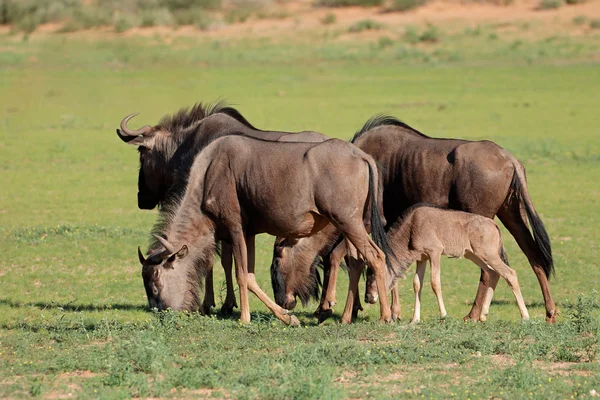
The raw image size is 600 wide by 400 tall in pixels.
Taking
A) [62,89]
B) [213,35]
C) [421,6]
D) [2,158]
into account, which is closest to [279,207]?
[2,158]

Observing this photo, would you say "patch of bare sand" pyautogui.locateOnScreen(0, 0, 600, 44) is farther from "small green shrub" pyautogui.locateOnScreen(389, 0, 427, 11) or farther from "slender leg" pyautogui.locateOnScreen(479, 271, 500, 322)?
"slender leg" pyautogui.locateOnScreen(479, 271, 500, 322)

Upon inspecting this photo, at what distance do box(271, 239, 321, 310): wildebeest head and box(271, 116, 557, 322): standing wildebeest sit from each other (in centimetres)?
1

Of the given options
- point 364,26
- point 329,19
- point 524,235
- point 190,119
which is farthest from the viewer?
point 329,19

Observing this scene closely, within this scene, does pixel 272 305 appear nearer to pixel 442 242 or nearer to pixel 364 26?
pixel 442 242

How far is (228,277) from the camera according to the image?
9977 millimetres

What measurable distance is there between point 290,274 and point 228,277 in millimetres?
641

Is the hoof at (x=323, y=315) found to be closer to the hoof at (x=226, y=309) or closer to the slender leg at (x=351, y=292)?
the slender leg at (x=351, y=292)

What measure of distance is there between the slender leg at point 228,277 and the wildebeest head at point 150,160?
1.55 meters

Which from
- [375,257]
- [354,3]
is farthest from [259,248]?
[354,3]

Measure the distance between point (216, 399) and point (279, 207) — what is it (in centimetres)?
259

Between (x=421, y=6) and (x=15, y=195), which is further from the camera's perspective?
(x=421, y=6)

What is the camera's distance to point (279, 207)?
8.77 metres

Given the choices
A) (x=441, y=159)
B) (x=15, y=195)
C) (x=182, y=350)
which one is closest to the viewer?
(x=182, y=350)

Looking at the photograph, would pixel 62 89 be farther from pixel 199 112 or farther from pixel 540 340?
pixel 540 340
